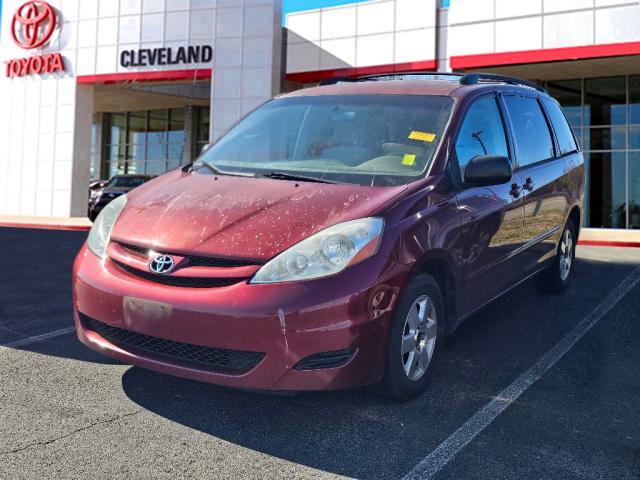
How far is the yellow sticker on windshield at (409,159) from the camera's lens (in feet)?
12.6

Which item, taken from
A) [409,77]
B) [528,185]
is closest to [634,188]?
[528,185]

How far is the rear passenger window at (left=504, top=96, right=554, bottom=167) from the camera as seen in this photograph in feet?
16.4

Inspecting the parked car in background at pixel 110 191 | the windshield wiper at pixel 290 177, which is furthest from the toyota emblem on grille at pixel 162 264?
the parked car in background at pixel 110 191

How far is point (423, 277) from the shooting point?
136 inches

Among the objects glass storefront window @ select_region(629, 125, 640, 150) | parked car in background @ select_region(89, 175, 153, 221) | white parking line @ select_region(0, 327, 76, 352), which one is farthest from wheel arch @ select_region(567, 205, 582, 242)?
glass storefront window @ select_region(629, 125, 640, 150)

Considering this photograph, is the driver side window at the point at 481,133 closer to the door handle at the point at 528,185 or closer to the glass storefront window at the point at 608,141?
the door handle at the point at 528,185

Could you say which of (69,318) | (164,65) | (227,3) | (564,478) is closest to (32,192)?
(164,65)

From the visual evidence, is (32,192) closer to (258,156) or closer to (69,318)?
(69,318)

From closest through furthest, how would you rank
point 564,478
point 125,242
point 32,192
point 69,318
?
point 564,478, point 125,242, point 69,318, point 32,192

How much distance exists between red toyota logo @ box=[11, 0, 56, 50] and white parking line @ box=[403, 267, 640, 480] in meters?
22.3

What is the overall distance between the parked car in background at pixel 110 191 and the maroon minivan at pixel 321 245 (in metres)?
13.7

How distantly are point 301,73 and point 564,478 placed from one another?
61.1 ft

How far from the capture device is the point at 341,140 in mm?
4234

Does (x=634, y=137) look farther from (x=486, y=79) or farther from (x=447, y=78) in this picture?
(x=447, y=78)
